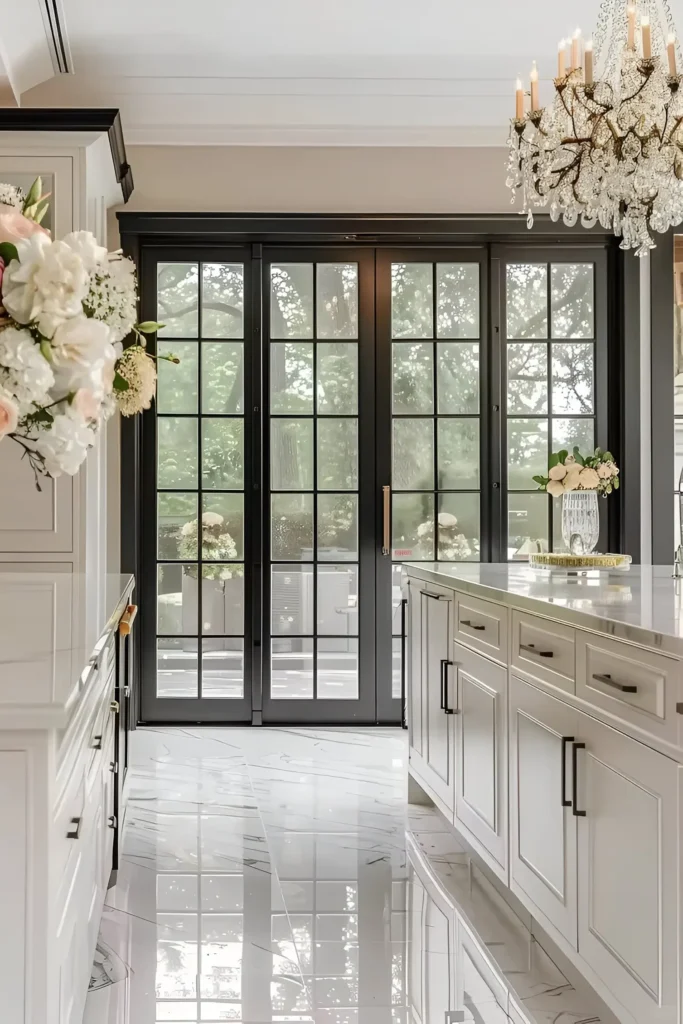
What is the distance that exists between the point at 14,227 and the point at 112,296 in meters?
0.15

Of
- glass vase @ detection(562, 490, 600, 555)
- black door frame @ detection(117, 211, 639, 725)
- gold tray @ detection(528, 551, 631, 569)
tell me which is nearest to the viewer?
gold tray @ detection(528, 551, 631, 569)

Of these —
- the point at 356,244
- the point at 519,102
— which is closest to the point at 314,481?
the point at 356,244

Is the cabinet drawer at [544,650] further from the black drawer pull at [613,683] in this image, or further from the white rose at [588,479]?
the white rose at [588,479]

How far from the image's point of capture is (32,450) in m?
1.29

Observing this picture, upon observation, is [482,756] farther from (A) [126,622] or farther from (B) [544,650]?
(A) [126,622]

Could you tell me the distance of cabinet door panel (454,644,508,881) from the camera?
2.36m

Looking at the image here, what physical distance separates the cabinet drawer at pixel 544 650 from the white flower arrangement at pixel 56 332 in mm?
1165

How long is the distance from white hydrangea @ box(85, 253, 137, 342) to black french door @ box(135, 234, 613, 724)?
3.43 meters

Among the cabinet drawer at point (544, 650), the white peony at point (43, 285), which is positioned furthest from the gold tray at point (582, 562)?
the white peony at point (43, 285)

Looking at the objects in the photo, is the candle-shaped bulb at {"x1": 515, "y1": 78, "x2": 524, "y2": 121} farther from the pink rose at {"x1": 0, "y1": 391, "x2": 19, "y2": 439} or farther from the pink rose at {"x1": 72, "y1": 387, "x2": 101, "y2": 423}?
the pink rose at {"x1": 0, "y1": 391, "x2": 19, "y2": 439}

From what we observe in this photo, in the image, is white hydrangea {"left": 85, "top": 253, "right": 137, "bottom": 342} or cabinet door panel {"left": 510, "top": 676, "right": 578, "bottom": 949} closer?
white hydrangea {"left": 85, "top": 253, "right": 137, "bottom": 342}

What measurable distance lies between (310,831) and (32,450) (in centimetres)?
219

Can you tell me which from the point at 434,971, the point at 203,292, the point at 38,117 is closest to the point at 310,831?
the point at 434,971

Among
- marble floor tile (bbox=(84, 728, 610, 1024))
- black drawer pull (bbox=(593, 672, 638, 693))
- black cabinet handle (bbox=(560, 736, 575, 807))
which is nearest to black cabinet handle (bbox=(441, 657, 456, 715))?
marble floor tile (bbox=(84, 728, 610, 1024))
